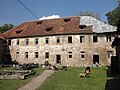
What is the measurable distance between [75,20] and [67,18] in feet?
7.78

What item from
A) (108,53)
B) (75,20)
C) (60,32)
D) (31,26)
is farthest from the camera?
(31,26)

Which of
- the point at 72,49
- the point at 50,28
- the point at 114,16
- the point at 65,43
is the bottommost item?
the point at 72,49

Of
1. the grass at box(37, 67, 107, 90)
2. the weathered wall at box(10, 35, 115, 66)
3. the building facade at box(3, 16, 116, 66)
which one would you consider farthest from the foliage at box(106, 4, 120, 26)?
the grass at box(37, 67, 107, 90)

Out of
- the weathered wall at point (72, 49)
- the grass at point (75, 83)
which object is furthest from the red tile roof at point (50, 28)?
the grass at point (75, 83)

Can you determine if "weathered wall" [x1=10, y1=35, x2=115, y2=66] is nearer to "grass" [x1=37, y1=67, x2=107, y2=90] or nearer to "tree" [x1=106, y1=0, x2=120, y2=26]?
"grass" [x1=37, y1=67, x2=107, y2=90]

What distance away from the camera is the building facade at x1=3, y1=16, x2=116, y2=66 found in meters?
36.0

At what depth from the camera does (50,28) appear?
39.9 meters

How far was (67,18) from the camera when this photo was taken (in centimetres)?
4219

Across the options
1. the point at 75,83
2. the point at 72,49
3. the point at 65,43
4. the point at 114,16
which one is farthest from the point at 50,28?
the point at 75,83

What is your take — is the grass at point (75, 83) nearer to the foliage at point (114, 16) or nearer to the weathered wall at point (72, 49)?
the weathered wall at point (72, 49)

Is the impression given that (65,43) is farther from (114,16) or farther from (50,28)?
(114,16)

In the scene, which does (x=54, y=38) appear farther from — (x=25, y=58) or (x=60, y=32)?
(x=25, y=58)

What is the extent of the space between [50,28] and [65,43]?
4828 mm

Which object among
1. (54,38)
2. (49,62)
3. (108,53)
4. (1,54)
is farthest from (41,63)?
(108,53)
